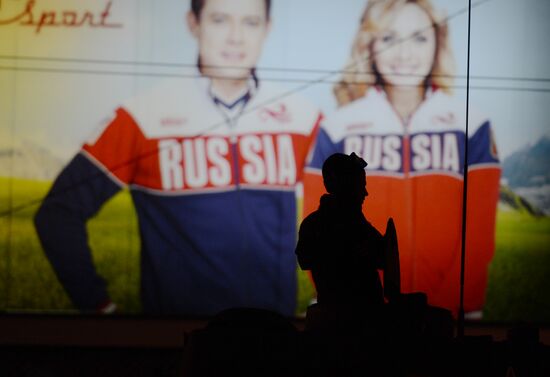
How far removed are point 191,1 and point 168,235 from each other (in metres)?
1.87

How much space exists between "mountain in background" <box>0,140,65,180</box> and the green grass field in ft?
0.23

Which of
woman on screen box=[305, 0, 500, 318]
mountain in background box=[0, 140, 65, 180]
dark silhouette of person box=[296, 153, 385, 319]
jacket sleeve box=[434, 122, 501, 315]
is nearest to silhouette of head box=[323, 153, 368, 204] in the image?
dark silhouette of person box=[296, 153, 385, 319]

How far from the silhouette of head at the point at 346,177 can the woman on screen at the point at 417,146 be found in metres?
3.66

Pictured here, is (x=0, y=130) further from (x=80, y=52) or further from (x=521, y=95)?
(x=521, y=95)

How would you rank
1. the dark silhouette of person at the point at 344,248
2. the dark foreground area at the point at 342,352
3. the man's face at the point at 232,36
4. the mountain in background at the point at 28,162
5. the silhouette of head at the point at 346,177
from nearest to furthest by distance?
the dark foreground area at the point at 342,352 < the dark silhouette of person at the point at 344,248 < the silhouette of head at the point at 346,177 < the mountain in background at the point at 28,162 < the man's face at the point at 232,36

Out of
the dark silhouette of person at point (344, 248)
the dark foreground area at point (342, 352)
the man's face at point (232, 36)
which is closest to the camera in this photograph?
the dark foreground area at point (342, 352)

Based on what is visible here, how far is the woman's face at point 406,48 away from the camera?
6.51 m

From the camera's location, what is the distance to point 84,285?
6.41m

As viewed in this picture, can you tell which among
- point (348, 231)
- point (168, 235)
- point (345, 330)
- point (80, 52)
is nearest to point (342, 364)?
point (345, 330)

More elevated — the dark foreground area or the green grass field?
the dark foreground area

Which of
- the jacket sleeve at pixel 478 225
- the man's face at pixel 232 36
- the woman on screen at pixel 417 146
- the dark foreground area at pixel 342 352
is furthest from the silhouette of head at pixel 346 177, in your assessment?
the jacket sleeve at pixel 478 225

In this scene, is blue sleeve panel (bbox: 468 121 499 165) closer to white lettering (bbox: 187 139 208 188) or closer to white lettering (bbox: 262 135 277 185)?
white lettering (bbox: 262 135 277 185)

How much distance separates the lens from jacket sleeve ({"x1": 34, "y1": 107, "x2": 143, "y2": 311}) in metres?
6.38

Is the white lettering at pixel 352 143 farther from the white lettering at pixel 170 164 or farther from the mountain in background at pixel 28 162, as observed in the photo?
the mountain in background at pixel 28 162
